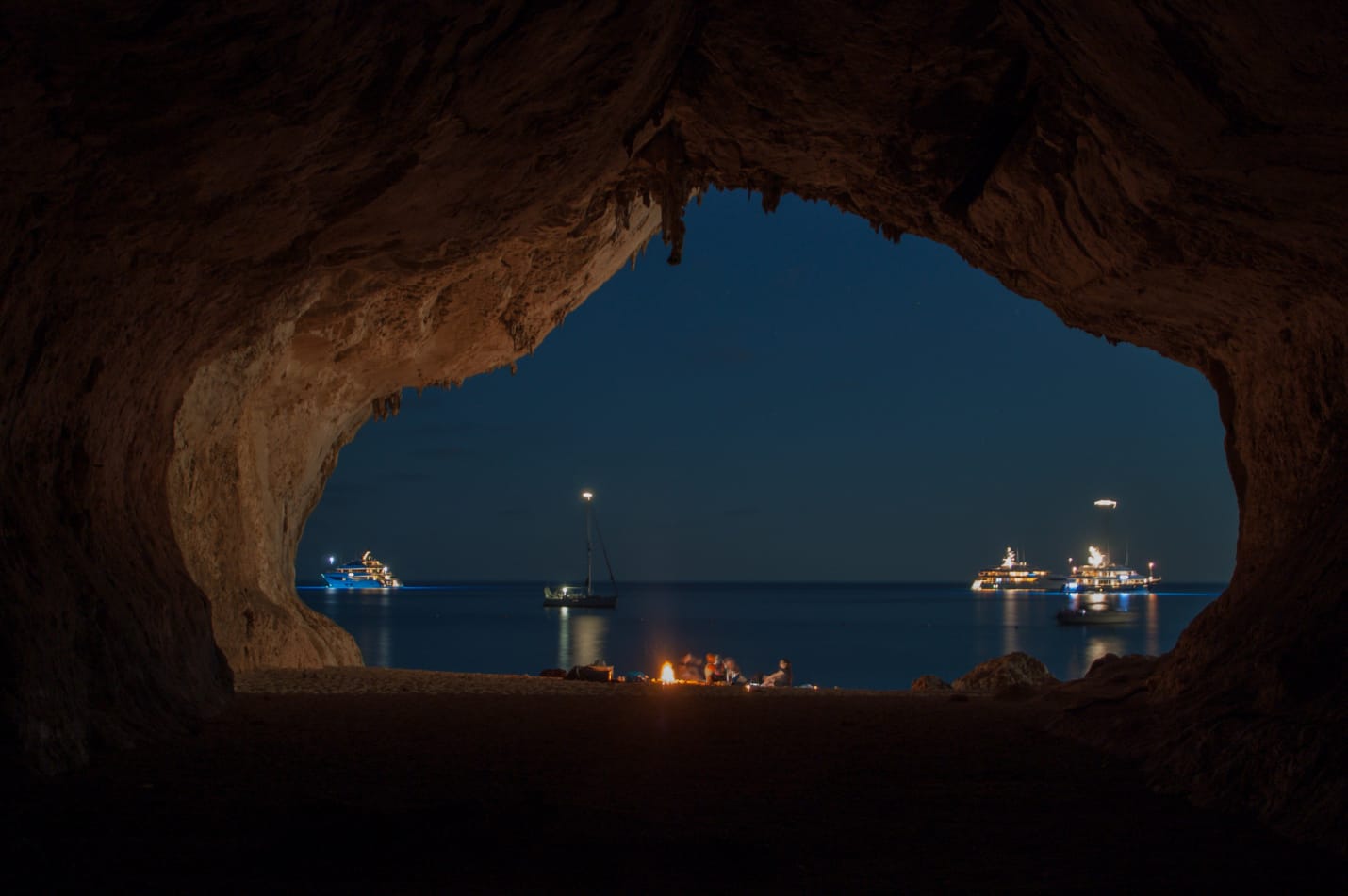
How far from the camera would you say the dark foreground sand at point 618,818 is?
3.77 metres

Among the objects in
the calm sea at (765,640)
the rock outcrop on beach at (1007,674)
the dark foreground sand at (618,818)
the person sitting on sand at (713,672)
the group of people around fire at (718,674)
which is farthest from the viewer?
the calm sea at (765,640)

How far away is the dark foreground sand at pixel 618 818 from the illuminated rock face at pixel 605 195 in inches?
31.4

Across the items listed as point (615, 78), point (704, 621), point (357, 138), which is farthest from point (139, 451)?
point (704, 621)

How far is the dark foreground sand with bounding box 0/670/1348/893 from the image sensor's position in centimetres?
377

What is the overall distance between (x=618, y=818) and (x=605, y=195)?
7345 millimetres

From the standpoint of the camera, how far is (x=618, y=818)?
477 centimetres

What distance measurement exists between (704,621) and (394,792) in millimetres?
84669

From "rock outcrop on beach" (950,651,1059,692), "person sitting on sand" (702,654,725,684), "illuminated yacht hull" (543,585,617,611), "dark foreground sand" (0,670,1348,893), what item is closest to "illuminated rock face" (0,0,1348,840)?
"dark foreground sand" (0,670,1348,893)

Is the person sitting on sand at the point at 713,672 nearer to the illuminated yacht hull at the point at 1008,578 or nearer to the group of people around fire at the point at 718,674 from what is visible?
the group of people around fire at the point at 718,674

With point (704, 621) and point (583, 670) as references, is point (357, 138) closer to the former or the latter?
point (583, 670)

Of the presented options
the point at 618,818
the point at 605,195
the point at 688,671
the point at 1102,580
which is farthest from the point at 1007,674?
the point at 1102,580

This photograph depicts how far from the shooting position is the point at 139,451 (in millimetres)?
8320

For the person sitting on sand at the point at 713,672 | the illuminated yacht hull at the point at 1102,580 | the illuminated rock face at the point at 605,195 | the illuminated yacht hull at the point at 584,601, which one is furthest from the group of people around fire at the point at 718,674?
the illuminated yacht hull at the point at 1102,580

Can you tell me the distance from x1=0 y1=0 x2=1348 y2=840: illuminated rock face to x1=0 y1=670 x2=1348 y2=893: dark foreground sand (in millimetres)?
798
